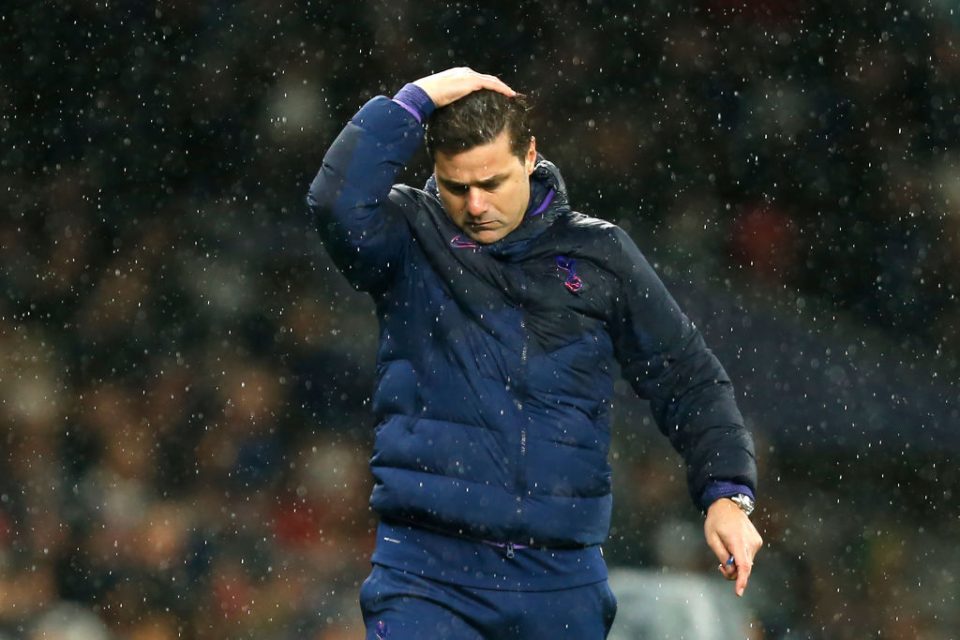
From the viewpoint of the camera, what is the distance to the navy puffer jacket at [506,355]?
3221 mm

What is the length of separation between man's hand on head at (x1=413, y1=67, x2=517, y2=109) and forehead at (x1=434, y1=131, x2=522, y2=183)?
0.11m

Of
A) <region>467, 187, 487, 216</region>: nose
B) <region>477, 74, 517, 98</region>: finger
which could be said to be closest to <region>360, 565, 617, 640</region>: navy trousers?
<region>467, 187, 487, 216</region>: nose

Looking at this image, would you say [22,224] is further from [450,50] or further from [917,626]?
[917,626]

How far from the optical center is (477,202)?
10.9 feet

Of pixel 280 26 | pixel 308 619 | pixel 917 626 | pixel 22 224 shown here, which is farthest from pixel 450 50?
pixel 917 626

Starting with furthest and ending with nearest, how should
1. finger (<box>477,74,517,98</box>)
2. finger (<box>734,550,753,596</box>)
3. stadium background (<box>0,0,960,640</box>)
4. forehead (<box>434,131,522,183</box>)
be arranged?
stadium background (<box>0,0,960,640</box>) < finger (<box>477,74,517,98</box>) < forehead (<box>434,131,522,183</box>) < finger (<box>734,550,753,596</box>)

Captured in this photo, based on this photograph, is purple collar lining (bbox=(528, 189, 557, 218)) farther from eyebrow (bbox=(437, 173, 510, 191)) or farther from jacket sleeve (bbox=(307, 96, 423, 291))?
jacket sleeve (bbox=(307, 96, 423, 291))

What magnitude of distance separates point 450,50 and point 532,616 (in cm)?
407

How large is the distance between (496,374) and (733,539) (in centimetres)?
55

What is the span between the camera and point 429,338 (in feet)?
10.9

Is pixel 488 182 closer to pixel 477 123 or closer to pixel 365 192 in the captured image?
pixel 477 123

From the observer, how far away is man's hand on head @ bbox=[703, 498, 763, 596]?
125 inches

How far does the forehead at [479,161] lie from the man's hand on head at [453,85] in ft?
0.37

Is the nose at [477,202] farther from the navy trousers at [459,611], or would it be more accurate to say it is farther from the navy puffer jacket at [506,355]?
the navy trousers at [459,611]
